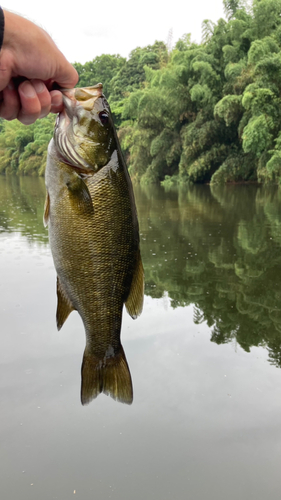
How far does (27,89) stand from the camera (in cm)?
150

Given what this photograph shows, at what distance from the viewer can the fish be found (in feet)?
5.50

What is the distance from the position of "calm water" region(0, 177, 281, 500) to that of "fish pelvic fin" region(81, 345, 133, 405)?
4.12ft

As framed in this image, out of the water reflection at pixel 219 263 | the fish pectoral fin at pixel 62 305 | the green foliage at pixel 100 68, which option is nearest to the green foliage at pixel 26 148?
the green foliage at pixel 100 68

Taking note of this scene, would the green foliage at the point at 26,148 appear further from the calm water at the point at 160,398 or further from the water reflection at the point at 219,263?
the calm water at the point at 160,398

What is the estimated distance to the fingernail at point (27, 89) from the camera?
59.0 inches

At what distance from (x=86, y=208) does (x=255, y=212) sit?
12761mm

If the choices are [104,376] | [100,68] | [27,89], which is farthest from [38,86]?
[100,68]

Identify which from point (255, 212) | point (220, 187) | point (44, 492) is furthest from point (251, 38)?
point (44, 492)

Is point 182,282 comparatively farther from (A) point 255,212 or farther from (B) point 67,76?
(A) point 255,212

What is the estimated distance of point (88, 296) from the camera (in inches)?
72.6

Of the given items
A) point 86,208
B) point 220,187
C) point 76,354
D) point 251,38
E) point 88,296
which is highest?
point 251,38

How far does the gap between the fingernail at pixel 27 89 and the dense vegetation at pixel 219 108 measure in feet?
69.9

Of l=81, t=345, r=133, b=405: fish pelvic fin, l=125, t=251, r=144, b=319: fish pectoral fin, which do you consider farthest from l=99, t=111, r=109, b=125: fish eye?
l=81, t=345, r=133, b=405: fish pelvic fin

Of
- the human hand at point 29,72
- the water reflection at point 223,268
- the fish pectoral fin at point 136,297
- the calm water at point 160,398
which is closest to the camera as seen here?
the human hand at point 29,72
